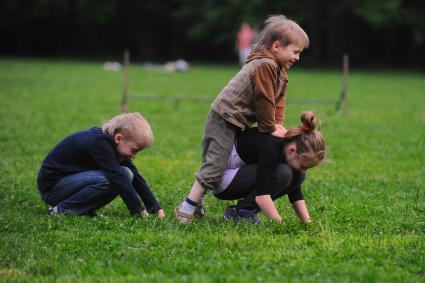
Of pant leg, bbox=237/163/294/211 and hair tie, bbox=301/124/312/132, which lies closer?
hair tie, bbox=301/124/312/132

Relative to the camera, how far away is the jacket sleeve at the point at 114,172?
6004 millimetres

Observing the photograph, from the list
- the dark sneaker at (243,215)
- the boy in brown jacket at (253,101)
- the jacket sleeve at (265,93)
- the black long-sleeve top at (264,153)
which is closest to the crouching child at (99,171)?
the boy in brown jacket at (253,101)

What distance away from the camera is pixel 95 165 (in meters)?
6.29

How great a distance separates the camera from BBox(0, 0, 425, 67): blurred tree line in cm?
3841

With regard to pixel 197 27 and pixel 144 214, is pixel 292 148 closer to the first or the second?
pixel 144 214

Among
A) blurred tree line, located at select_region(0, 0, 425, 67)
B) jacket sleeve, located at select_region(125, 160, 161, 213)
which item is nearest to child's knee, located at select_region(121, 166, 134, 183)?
jacket sleeve, located at select_region(125, 160, 161, 213)

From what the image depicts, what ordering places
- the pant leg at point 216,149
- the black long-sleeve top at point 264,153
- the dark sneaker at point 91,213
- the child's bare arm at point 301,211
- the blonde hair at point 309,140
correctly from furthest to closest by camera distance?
the dark sneaker at point 91,213 < the child's bare arm at point 301,211 < the pant leg at point 216,149 < the black long-sleeve top at point 264,153 < the blonde hair at point 309,140

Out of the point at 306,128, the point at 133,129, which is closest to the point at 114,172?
the point at 133,129

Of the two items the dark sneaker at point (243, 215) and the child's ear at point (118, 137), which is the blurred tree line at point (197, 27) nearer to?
the dark sneaker at point (243, 215)

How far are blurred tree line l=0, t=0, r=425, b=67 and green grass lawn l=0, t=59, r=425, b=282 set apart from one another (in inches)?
1006

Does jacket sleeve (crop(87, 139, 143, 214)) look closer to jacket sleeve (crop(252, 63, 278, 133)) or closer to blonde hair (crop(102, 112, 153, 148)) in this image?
blonde hair (crop(102, 112, 153, 148))

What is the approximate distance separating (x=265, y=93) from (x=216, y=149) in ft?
2.00

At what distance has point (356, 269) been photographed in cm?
447

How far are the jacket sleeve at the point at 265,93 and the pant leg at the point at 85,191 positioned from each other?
1.28 m
